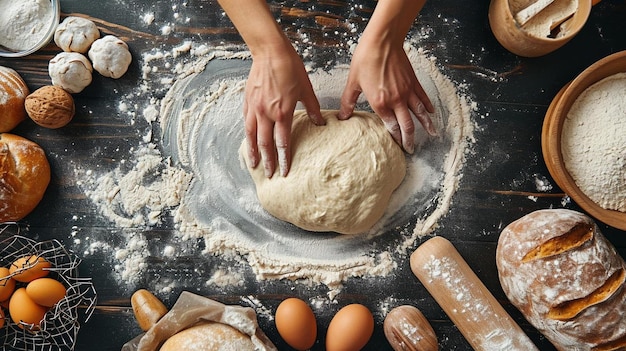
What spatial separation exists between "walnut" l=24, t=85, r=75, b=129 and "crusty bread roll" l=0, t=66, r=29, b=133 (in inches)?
1.3

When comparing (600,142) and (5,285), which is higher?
(600,142)

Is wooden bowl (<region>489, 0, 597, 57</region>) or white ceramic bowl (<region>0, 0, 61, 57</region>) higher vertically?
wooden bowl (<region>489, 0, 597, 57</region>)

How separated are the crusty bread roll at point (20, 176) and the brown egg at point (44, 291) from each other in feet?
0.76

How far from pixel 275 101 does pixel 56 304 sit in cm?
87

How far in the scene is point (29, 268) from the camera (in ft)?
4.77

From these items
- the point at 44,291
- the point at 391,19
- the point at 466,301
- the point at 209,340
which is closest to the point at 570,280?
the point at 466,301

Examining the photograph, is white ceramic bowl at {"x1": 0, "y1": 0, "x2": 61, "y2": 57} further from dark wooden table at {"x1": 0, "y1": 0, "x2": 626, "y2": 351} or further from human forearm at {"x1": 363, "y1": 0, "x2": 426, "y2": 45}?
human forearm at {"x1": 363, "y1": 0, "x2": 426, "y2": 45}

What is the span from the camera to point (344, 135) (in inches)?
56.2

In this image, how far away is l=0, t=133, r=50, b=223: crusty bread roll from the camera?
58.7 inches

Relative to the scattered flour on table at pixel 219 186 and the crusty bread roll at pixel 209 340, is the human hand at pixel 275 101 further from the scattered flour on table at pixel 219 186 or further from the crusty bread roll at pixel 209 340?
the crusty bread roll at pixel 209 340

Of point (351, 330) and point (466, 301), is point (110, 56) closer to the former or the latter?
point (351, 330)

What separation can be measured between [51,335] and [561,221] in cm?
147

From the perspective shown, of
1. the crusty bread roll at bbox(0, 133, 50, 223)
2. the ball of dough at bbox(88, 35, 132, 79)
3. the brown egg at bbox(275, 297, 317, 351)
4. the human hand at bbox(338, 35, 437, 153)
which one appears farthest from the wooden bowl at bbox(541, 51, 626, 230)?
the crusty bread roll at bbox(0, 133, 50, 223)

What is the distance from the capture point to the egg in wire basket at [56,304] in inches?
58.9
